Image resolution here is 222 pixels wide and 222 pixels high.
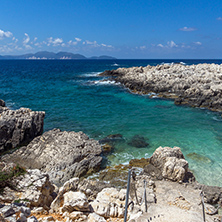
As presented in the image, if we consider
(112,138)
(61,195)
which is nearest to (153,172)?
(61,195)

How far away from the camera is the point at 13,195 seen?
8906 mm

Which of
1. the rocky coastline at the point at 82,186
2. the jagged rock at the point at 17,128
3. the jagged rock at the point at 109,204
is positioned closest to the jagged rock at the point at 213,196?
the rocky coastline at the point at 82,186

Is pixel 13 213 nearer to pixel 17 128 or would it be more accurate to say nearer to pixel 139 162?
pixel 139 162

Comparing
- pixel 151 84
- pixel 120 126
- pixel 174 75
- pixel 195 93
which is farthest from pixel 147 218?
pixel 174 75

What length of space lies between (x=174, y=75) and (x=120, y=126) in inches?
1199

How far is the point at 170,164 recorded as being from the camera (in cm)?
1432

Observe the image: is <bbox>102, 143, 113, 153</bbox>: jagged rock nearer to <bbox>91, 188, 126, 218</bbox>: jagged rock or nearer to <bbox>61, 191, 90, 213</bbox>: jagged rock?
<bbox>91, 188, 126, 218</bbox>: jagged rock

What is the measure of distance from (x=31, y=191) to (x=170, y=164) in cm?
965

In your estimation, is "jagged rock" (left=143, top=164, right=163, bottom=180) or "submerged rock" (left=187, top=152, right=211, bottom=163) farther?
"submerged rock" (left=187, top=152, right=211, bottom=163)

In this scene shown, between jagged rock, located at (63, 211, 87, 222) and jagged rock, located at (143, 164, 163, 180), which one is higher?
jagged rock, located at (63, 211, 87, 222)

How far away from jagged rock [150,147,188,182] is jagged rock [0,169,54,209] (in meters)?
8.42

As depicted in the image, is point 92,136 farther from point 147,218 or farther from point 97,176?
point 147,218

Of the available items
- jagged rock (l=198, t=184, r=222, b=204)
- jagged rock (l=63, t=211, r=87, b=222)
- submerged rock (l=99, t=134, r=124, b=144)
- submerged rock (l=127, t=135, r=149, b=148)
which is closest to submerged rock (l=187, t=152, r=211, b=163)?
submerged rock (l=127, t=135, r=149, b=148)

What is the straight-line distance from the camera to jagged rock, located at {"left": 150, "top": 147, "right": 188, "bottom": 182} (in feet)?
45.6
